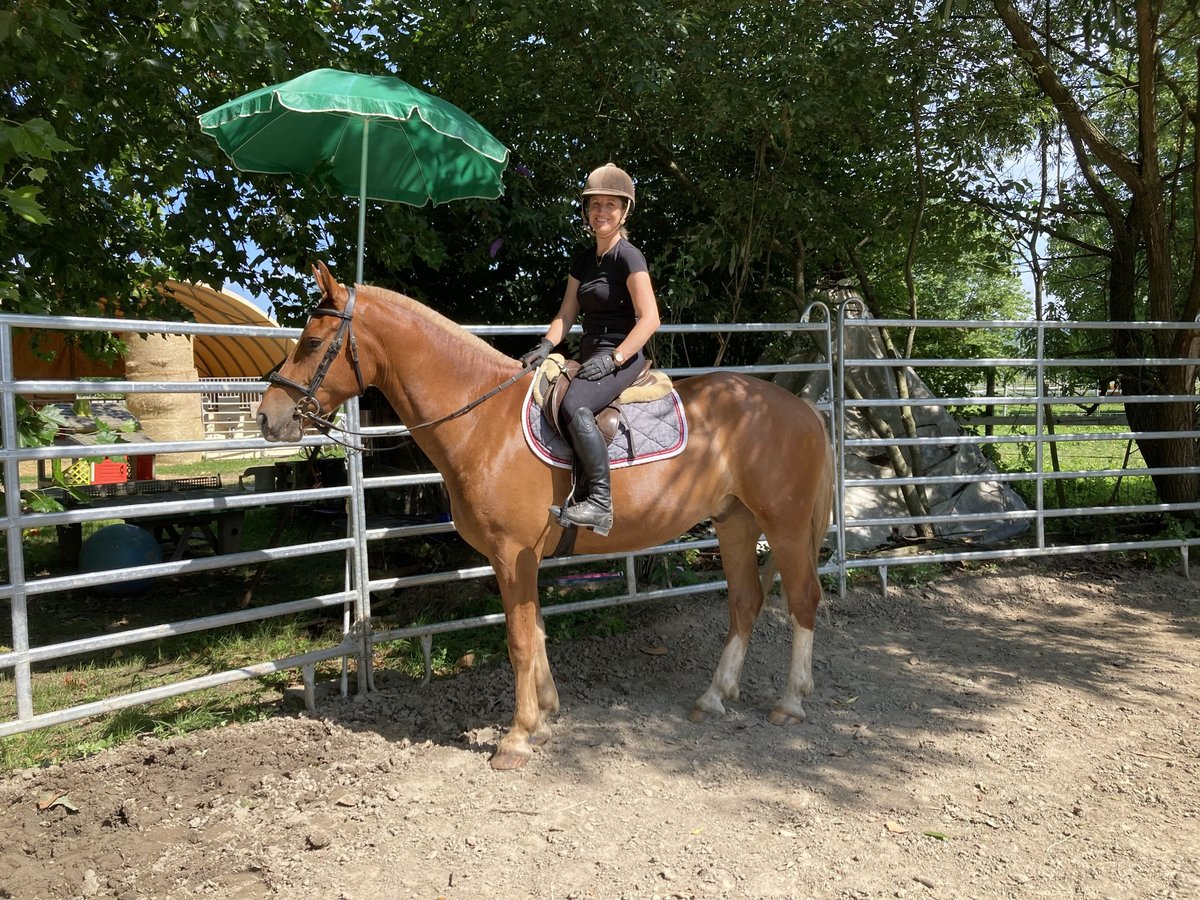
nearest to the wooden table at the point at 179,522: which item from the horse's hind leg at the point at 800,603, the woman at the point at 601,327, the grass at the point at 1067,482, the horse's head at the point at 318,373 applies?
the horse's head at the point at 318,373

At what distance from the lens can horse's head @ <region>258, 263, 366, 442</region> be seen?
3305 millimetres

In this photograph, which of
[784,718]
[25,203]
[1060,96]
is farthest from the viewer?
[1060,96]

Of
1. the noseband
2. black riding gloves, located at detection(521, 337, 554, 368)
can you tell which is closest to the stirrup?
black riding gloves, located at detection(521, 337, 554, 368)

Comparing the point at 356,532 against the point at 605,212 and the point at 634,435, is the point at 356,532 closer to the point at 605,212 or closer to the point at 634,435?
the point at 634,435

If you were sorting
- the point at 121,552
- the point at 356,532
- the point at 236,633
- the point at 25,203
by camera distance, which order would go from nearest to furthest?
1. the point at 25,203
2. the point at 356,532
3. the point at 236,633
4. the point at 121,552

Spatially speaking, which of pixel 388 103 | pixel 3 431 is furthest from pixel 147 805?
pixel 388 103

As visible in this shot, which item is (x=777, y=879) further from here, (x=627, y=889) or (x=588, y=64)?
(x=588, y=64)

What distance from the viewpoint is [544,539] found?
148 inches

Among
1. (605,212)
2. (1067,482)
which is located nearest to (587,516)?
(605,212)

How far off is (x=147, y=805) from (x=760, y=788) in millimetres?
2594

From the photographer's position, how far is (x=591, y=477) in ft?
11.9

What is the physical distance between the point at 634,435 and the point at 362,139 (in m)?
2.60

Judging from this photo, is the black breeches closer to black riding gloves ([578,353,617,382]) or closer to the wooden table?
black riding gloves ([578,353,617,382])

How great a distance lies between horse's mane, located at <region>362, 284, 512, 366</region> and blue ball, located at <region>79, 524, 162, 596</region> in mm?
4484
